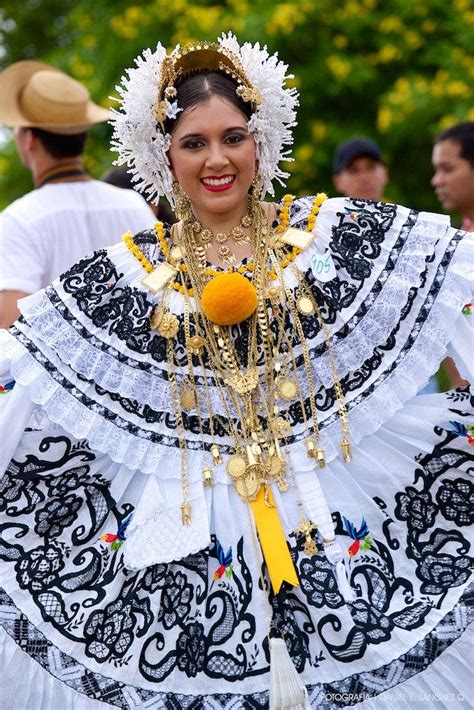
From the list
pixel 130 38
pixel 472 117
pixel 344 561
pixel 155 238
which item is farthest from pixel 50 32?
pixel 344 561

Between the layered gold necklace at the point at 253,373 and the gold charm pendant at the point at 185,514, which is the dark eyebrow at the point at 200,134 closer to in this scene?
the layered gold necklace at the point at 253,373

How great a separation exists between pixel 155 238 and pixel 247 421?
0.70 metres

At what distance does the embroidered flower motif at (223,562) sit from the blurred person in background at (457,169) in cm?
291

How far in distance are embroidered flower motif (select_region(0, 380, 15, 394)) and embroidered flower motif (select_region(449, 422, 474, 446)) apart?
4.46ft

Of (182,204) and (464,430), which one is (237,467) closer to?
(464,430)

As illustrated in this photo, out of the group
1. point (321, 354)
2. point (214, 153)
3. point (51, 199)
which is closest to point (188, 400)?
point (321, 354)

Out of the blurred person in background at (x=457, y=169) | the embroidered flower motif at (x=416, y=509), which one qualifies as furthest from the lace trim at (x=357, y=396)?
the blurred person in background at (x=457, y=169)

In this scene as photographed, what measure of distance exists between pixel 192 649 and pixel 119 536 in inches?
16.3

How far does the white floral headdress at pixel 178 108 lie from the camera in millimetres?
3484

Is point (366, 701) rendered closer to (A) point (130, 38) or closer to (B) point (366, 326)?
(B) point (366, 326)

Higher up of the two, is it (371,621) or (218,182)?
(218,182)

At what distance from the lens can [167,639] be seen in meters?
3.23

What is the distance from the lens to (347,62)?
25.5 ft

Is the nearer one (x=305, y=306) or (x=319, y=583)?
(x=319, y=583)
